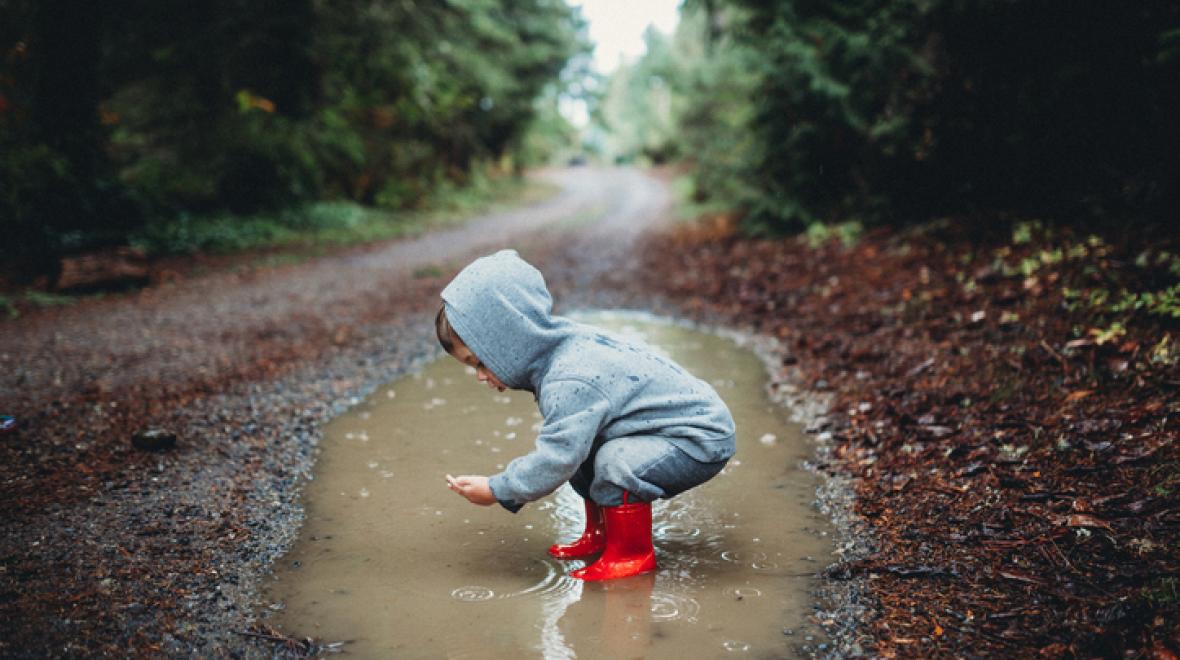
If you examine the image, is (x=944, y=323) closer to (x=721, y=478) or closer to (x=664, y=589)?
(x=721, y=478)

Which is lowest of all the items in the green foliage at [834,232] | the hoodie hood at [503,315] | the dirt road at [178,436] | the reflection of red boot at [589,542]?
the dirt road at [178,436]

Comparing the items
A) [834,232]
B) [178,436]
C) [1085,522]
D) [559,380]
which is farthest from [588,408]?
[834,232]

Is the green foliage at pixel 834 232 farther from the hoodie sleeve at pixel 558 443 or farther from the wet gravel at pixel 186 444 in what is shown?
the hoodie sleeve at pixel 558 443

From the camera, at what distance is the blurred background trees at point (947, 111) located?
628 cm

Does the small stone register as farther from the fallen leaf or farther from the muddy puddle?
the fallen leaf

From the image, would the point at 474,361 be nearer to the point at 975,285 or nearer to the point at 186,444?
the point at 186,444

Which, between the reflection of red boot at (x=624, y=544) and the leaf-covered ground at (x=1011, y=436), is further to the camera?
the reflection of red boot at (x=624, y=544)

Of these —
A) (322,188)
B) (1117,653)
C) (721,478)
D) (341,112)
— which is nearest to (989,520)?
(1117,653)

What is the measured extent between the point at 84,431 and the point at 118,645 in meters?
2.35

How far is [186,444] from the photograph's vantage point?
14.0 ft

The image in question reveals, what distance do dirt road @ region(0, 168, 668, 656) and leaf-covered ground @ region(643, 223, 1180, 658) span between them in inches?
98.4

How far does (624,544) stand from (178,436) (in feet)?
9.22

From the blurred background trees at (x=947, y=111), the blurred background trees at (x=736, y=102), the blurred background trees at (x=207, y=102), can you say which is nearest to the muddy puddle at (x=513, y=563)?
the blurred background trees at (x=947, y=111)

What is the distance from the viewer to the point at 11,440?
13.7 feet
